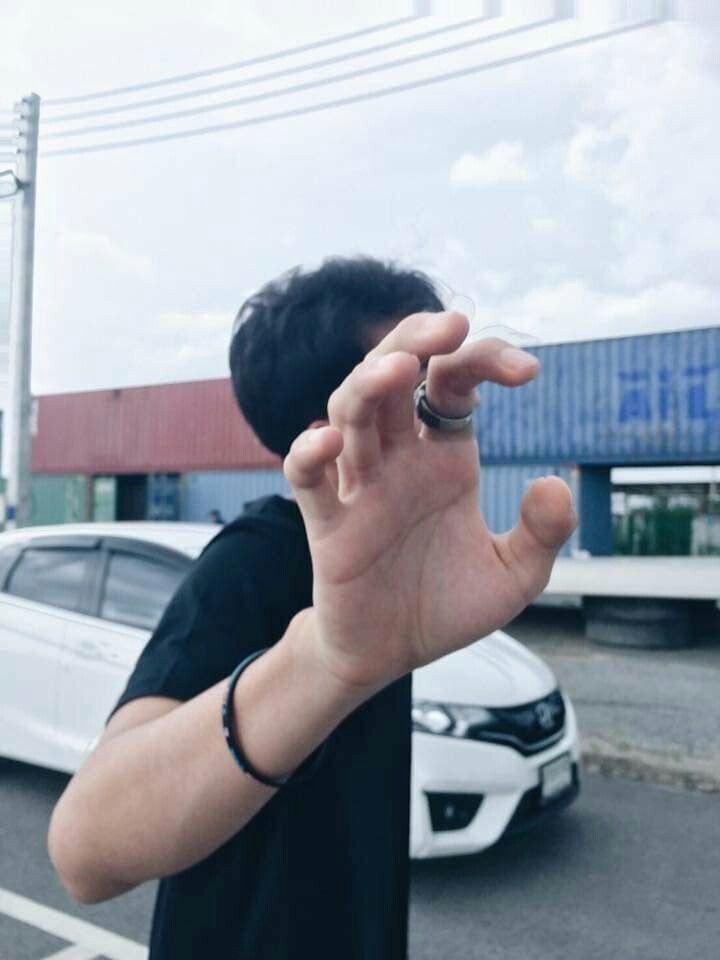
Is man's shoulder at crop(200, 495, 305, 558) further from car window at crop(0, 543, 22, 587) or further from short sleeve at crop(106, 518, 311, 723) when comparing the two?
car window at crop(0, 543, 22, 587)

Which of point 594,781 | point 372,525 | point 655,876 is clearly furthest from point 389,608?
point 594,781

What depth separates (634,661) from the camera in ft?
26.7

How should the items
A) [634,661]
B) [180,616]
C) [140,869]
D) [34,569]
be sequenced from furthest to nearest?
1. [634,661]
2. [34,569]
3. [180,616]
4. [140,869]

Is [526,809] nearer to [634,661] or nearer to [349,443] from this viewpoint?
[349,443]

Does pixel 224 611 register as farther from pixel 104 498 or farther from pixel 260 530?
pixel 104 498

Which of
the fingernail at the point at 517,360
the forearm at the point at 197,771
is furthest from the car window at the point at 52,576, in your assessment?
the fingernail at the point at 517,360

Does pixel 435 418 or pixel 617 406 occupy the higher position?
pixel 617 406

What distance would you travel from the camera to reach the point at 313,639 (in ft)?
2.73

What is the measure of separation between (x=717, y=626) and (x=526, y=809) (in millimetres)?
8027

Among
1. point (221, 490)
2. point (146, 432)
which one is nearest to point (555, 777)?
point (221, 490)

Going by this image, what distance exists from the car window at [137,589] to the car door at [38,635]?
0.16m

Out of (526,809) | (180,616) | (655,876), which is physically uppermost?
(180,616)

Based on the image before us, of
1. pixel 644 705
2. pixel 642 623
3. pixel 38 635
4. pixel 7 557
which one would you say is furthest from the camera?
pixel 642 623

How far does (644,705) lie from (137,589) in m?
4.00
